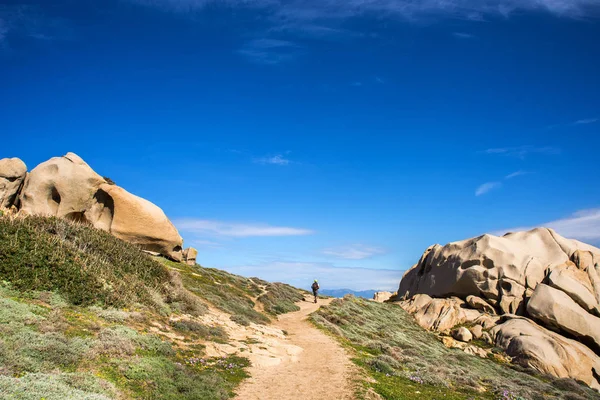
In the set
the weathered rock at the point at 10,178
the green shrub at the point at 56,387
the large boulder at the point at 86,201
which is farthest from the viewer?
the large boulder at the point at 86,201

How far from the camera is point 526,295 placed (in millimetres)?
45062

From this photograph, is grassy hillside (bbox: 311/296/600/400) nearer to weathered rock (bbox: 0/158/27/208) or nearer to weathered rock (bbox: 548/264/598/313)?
weathered rock (bbox: 548/264/598/313)

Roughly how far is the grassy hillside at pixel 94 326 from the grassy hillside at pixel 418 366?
28.2 ft

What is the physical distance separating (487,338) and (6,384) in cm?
4386

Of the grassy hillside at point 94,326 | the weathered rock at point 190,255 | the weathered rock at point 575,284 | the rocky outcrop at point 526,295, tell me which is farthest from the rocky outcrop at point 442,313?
the weathered rock at point 190,255

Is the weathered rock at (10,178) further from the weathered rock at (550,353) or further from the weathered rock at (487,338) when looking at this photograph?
the weathered rock at (550,353)

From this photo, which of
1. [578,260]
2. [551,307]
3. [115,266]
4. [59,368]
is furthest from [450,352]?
[59,368]

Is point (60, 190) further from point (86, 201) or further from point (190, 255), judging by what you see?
point (190, 255)

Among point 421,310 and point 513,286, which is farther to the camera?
point 421,310

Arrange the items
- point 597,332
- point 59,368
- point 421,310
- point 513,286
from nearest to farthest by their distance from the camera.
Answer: point 59,368 → point 597,332 → point 513,286 → point 421,310

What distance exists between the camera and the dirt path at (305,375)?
15.1 meters

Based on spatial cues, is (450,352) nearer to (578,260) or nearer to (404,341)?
(404,341)

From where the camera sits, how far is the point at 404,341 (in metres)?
34.7

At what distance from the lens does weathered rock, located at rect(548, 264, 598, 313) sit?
136 ft
